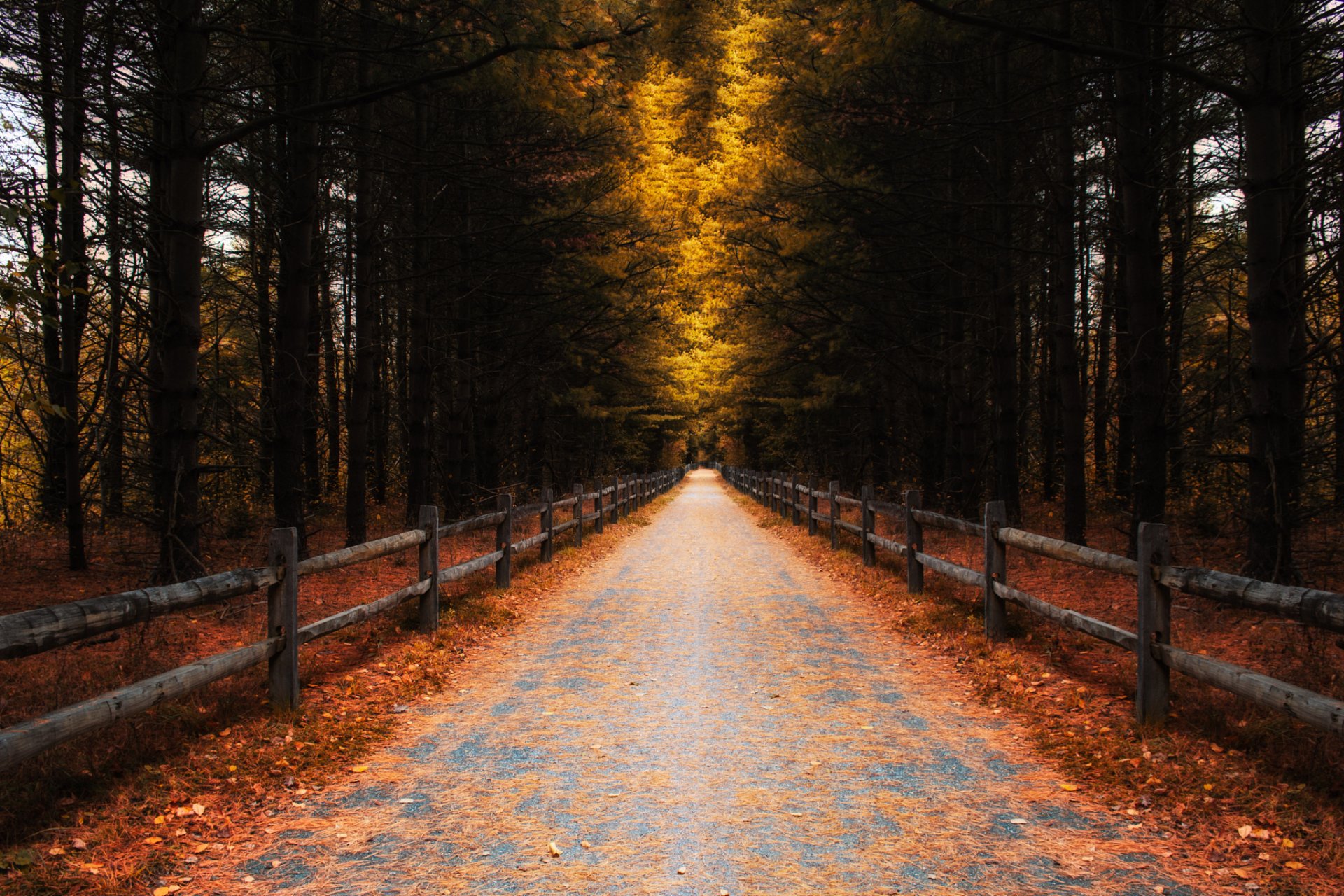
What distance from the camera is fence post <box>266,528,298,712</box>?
5547 millimetres

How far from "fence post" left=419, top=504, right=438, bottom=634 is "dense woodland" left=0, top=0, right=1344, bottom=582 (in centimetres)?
206

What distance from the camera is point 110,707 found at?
392 cm

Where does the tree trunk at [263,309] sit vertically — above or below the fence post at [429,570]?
above

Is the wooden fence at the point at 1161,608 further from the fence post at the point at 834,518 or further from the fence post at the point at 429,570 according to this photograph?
the fence post at the point at 834,518

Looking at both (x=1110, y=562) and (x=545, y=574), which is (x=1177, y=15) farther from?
(x=545, y=574)

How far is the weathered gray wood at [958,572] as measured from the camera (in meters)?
8.05

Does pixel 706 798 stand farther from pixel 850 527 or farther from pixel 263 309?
pixel 263 309

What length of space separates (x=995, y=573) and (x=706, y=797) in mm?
4447

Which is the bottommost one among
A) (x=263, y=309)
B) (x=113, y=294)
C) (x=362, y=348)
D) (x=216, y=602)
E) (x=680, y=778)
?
(x=680, y=778)

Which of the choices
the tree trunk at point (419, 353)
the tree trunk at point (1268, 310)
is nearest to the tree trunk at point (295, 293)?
the tree trunk at point (419, 353)

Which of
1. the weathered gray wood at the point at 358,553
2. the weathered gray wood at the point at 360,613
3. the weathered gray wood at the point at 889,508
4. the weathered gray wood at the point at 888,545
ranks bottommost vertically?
the weathered gray wood at the point at 888,545

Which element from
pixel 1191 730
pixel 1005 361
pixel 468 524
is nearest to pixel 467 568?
pixel 468 524

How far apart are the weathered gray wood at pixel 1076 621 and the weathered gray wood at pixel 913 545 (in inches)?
102

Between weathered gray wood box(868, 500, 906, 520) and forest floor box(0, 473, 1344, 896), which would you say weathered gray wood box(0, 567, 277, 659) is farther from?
weathered gray wood box(868, 500, 906, 520)
